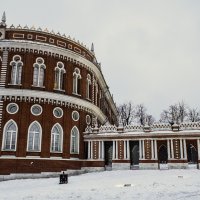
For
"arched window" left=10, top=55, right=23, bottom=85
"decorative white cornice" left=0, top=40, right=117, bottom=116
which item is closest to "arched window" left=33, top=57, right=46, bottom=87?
"decorative white cornice" left=0, top=40, right=117, bottom=116

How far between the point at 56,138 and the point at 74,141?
2788 millimetres

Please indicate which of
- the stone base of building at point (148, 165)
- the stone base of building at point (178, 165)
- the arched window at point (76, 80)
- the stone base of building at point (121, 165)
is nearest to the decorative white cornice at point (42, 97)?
the arched window at point (76, 80)

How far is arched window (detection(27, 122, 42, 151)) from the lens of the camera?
29750 mm

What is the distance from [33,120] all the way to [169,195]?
18676 millimetres

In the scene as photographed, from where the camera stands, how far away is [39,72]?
32.2m

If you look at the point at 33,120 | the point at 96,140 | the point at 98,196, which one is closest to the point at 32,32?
the point at 33,120

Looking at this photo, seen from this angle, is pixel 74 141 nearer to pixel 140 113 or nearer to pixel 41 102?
pixel 41 102

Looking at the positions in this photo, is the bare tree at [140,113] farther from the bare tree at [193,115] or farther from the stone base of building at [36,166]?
the stone base of building at [36,166]

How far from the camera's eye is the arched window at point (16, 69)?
102 feet

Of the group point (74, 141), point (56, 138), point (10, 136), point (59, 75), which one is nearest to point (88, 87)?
point (59, 75)

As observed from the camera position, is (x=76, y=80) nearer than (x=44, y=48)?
No

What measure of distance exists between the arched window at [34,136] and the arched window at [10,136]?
1469 millimetres

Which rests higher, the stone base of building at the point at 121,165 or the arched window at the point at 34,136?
the arched window at the point at 34,136

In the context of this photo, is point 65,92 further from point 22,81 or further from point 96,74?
point 96,74
